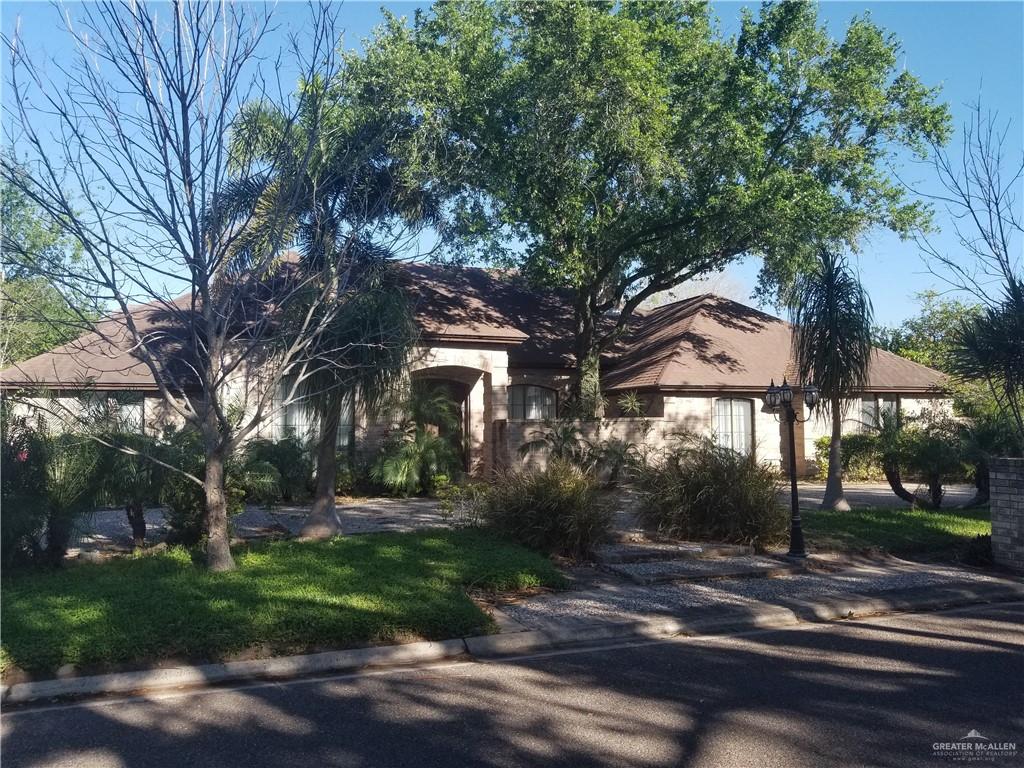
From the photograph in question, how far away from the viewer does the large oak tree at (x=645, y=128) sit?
16281 mm

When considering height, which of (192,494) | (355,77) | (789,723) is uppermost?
(355,77)

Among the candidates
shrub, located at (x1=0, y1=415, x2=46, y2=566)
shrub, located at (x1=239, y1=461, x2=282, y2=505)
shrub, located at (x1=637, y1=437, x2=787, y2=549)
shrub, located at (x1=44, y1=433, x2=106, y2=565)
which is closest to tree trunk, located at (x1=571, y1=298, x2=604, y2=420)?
shrub, located at (x1=637, y1=437, x2=787, y2=549)

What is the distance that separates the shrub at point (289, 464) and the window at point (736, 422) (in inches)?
425

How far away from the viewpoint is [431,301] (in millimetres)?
21359

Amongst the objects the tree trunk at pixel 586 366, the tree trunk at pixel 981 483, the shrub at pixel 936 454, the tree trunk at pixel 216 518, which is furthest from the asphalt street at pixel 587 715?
the tree trunk at pixel 586 366

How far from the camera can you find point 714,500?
12344 millimetres

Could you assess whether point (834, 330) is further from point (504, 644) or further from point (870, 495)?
point (504, 644)

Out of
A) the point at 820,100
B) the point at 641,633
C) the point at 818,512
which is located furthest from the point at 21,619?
the point at 820,100

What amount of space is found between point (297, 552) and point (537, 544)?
3.09 m

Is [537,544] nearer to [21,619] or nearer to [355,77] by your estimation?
[21,619]

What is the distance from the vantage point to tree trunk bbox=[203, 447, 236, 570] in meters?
9.25

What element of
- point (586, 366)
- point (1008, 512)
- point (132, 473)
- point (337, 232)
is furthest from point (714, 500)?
point (586, 366)

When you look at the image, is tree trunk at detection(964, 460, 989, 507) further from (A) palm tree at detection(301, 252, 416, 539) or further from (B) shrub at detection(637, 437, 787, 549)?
(A) palm tree at detection(301, 252, 416, 539)

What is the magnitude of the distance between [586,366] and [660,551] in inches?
384
